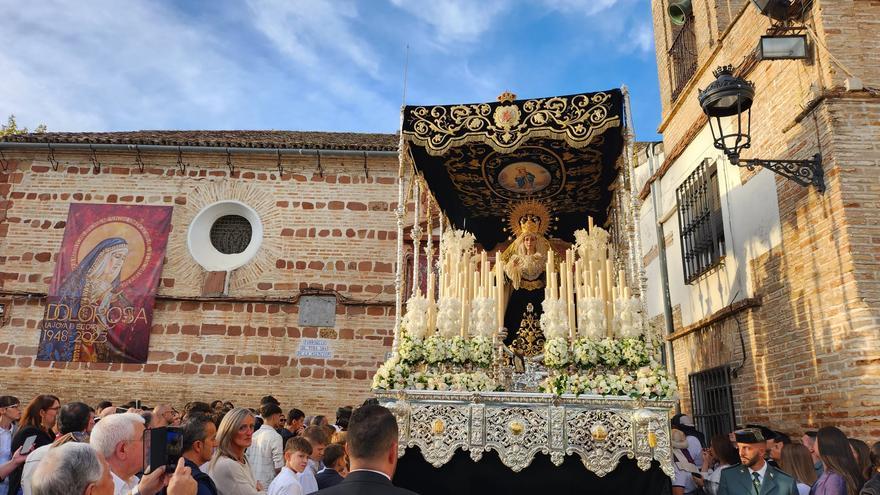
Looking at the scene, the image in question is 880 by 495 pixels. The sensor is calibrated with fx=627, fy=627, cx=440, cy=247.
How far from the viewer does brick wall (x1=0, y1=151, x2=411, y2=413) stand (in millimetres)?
11617

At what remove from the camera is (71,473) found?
2021 millimetres

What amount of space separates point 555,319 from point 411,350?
141cm

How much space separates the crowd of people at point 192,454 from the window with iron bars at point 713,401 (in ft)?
17.7

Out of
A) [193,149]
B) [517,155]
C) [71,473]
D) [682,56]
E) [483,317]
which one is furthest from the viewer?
[193,149]

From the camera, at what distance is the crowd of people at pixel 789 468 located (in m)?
3.87

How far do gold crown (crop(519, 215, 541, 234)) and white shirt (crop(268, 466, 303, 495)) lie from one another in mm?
5029

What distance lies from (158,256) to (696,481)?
10.3 metres

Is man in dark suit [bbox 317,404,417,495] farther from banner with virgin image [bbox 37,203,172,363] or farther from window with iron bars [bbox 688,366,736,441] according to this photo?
banner with virgin image [bbox 37,203,172,363]

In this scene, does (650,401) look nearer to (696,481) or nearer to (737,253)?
(696,481)

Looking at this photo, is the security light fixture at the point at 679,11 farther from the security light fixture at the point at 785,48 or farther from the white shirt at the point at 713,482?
the white shirt at the point at 713,482

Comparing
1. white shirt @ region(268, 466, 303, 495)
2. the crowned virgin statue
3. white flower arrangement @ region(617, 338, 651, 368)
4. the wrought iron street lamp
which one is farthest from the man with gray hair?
the wrought iron street lamp

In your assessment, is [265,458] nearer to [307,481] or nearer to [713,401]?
[307,481]

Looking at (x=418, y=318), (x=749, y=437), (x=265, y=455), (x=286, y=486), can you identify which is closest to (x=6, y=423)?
(x=265, y=455)

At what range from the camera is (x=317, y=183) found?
12742 millimetres
